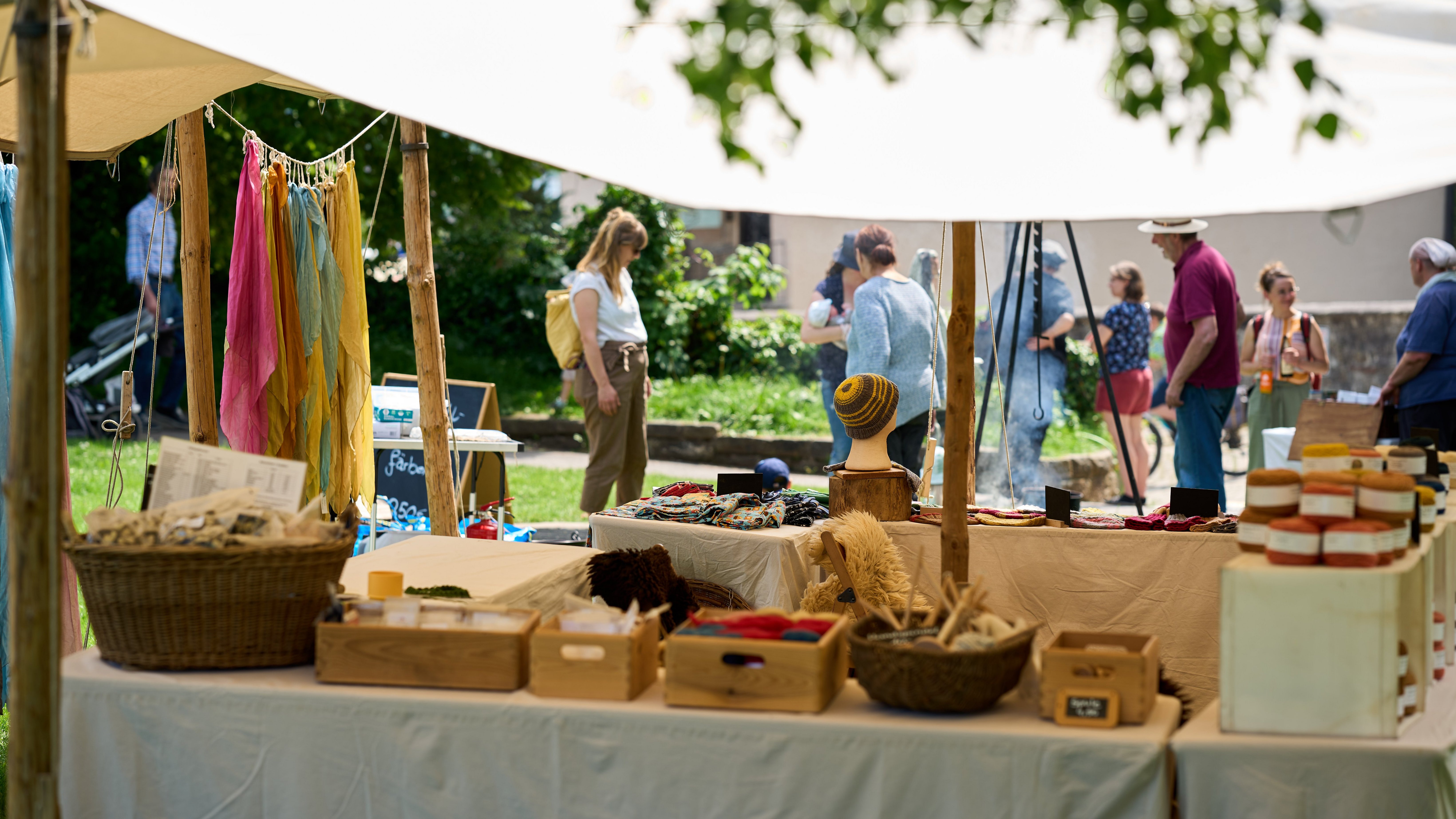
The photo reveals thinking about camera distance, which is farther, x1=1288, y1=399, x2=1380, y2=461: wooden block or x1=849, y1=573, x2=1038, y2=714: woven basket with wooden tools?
x1=1288, y1=399, x2=1380, y2=461: wooden block

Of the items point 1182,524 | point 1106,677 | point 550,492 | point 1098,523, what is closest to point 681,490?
point 1098,523

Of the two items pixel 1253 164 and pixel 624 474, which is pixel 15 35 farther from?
pixel 624 474

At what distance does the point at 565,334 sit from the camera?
238 inches

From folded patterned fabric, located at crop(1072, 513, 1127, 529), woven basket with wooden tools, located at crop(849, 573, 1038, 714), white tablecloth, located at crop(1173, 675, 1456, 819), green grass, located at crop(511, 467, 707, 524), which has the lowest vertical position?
green grass, located at crop(511, 467, 707, 524)

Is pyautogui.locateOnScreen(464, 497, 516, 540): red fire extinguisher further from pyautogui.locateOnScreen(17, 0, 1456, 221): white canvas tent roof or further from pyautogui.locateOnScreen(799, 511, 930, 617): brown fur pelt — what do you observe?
pyautogui.locateOnScreen(17, 0, 1456, 221): white canvas tent roof

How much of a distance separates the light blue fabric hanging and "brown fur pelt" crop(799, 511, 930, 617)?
7.35ft

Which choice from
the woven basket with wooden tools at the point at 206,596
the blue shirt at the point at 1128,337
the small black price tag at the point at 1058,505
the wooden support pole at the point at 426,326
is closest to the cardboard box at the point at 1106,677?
the woven basket with wooden tools at the point at 206,596

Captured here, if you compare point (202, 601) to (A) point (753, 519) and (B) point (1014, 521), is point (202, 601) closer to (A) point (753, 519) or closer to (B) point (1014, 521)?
(A) point (753, 519)

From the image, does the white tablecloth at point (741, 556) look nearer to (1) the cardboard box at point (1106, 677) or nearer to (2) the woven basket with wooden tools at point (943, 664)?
(2) the woven basket with wooden tools at point (943, 664)

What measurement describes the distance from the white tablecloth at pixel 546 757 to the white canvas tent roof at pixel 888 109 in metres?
1.03

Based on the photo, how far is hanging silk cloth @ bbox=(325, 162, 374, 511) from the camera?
4.20m

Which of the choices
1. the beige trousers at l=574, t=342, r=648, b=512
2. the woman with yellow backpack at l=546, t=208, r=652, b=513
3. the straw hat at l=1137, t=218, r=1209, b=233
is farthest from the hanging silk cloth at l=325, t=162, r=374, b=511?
the straw hat at l=1137, t=218, r=1209, b=233

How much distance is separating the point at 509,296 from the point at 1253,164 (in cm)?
1073

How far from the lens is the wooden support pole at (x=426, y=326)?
4.21 m
